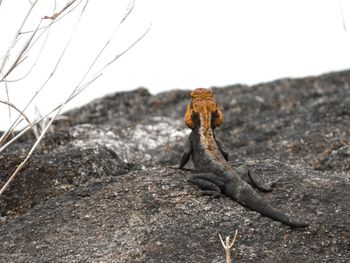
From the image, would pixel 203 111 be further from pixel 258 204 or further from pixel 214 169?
pixel 258 204

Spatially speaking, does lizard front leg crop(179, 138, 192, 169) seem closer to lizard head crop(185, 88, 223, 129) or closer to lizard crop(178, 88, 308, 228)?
lizard crop(178, 88, 308, 228)

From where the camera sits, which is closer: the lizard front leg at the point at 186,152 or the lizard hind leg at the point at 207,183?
the lizard hind leg at the point at 207,183

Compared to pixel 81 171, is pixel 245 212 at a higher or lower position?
lower

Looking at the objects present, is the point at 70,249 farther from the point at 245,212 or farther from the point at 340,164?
the point at 340,164

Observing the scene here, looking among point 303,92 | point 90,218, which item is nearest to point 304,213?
point 90,218

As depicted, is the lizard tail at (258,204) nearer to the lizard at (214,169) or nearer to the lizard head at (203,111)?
the lizard at (214,169)

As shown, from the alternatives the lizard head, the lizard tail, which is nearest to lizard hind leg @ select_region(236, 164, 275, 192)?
the lizard tail

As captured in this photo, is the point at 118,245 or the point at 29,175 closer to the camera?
the point at 118,245

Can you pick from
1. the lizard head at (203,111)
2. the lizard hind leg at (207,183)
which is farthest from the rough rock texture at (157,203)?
the lizard head at (203,111)
